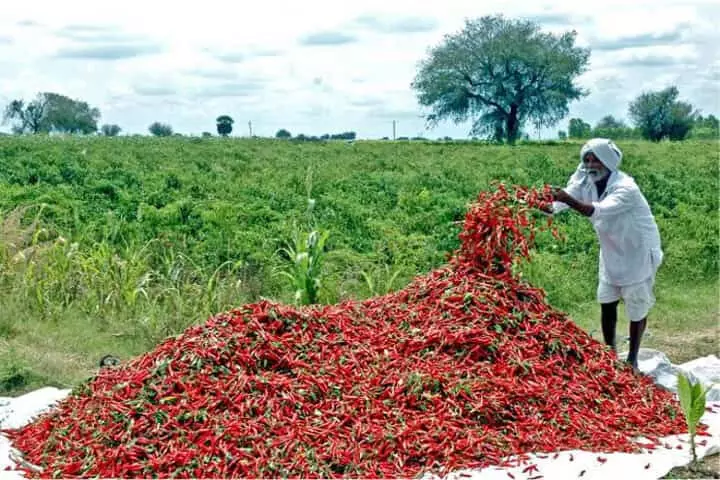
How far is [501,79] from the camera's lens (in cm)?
4359

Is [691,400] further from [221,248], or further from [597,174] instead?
[221,248]

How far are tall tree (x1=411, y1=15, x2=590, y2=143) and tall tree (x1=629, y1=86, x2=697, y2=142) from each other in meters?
8.63

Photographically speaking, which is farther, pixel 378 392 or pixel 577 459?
pixel 378 392

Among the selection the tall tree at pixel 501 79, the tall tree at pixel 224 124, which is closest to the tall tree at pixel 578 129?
the tall tree at pixel 501 79

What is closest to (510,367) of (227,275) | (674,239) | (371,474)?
(371,474)

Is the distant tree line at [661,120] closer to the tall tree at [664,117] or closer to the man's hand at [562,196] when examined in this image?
the tall tree at [664,117]

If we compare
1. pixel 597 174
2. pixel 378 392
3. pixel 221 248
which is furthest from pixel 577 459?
pixel 221 248

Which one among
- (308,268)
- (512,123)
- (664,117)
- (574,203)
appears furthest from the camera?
(664,117)

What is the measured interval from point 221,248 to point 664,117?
4744 cm

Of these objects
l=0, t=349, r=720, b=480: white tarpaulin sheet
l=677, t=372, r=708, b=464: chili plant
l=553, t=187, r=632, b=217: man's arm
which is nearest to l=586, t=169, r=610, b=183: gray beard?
l=553, t=187, r=632, b=217: man's arm

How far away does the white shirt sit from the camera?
5305 mm

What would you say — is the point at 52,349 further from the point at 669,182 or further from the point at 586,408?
the point at 669,182

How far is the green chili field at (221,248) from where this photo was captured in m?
6.65

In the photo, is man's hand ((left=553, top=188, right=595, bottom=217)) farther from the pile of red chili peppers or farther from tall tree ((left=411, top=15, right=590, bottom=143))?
tall tree ((left=411, top=15, right=590, bottom=143))
